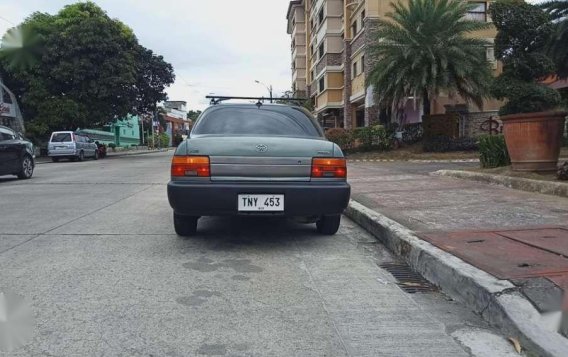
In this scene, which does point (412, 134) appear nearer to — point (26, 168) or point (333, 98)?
point (333, 98)

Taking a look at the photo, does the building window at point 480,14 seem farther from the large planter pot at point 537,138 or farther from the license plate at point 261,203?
the license plate at point 261,203

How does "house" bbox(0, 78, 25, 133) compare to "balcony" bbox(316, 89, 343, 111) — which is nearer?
"house" bbox(0, 78, 25, 133)

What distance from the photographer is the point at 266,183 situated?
5344 mm

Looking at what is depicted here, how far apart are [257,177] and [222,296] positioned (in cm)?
155

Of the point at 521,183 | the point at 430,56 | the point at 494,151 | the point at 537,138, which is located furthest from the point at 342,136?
the point at 521,183

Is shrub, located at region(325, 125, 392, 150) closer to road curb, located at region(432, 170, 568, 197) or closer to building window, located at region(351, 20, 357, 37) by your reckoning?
building window, located at region(351, 20, 357, 37)

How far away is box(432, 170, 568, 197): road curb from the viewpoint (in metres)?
8.18

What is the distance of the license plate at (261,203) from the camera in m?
5.32

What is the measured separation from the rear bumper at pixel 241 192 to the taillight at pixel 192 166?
0.33 feet

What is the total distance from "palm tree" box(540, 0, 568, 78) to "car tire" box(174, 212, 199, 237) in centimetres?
1987

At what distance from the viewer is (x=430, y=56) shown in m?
20.4

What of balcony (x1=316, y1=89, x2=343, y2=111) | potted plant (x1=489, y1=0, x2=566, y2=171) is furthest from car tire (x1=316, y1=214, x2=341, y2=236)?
balcony (x1=316, y1=89, x2=343, y2=111)

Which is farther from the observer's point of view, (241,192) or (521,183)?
(521,183)

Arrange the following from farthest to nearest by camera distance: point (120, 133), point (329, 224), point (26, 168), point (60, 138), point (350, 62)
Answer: point (120, 133), point (350, 62), point (60, 138), point (26, 168), point (329, 224)
